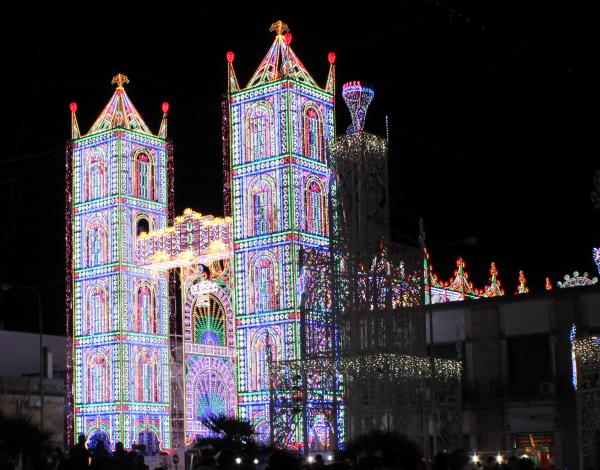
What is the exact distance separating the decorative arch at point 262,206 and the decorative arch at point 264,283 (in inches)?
43.4

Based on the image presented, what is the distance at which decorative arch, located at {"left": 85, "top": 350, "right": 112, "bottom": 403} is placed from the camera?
173ft

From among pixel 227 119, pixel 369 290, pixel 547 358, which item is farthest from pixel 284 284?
pixel 369 290

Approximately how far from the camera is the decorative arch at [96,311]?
53406 millimetres

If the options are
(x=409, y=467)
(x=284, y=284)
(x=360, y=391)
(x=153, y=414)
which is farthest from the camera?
(x=153, y=414)

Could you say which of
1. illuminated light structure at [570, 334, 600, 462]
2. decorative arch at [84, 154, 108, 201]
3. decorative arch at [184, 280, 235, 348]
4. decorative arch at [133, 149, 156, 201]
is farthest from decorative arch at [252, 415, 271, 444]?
illuminated light structure at [570, 334, 600, 462]

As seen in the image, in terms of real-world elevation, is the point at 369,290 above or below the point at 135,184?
below

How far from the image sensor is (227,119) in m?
50.1

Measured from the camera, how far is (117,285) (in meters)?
52.9

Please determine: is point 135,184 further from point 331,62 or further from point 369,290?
point 369,290

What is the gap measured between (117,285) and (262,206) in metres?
8.43

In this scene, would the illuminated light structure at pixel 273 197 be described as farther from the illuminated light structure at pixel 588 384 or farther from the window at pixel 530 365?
the illuminated light structure at pixel 588 384

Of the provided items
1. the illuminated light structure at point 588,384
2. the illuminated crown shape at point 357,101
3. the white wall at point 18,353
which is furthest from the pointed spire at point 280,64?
the white wall at point 18,353

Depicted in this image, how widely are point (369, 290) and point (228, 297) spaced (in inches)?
964

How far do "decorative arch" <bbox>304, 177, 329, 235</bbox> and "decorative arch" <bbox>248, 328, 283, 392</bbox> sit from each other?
444 centimetres
